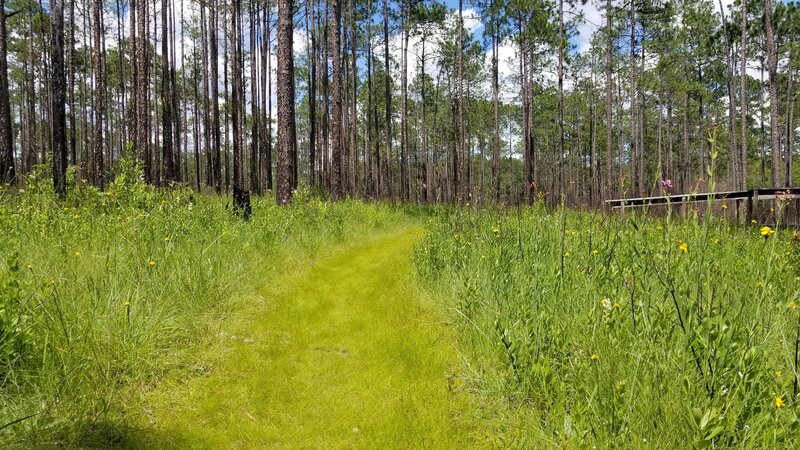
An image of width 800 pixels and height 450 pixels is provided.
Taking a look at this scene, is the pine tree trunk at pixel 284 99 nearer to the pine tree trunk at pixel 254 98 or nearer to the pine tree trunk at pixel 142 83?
the pine tree trunk at pixel 142 83

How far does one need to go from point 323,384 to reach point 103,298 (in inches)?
69.8

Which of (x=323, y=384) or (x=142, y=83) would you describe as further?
(x=142, y=83)

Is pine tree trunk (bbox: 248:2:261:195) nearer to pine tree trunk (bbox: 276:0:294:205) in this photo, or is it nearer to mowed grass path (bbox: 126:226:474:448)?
pine tree trunk (bbox: 276:0:294:205)

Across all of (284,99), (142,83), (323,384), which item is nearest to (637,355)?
(323,384)

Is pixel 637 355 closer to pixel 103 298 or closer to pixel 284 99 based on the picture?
pixel 103 298

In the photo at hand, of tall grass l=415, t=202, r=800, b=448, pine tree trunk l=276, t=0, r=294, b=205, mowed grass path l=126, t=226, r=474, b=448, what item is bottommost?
mowed grass path l=126, t=226, r=474, b=448

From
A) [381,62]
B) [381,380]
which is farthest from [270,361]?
[381,62]

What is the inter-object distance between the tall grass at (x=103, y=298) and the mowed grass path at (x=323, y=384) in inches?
10.7

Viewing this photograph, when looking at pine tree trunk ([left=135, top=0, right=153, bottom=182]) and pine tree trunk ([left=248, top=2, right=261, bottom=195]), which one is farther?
pine tree trunk ([left=248, top=2, right=261, bottom=195])

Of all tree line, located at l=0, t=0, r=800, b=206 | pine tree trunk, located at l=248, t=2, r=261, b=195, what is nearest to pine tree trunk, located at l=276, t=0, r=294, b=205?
tree line, located at l=0, t=0, r=800, b=206

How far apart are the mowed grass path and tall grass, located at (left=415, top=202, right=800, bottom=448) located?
0.30 metres

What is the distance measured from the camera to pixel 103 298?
Result: 2904 mm

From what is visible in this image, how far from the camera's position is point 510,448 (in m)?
1.94

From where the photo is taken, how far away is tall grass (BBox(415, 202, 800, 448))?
1645 millimetres
